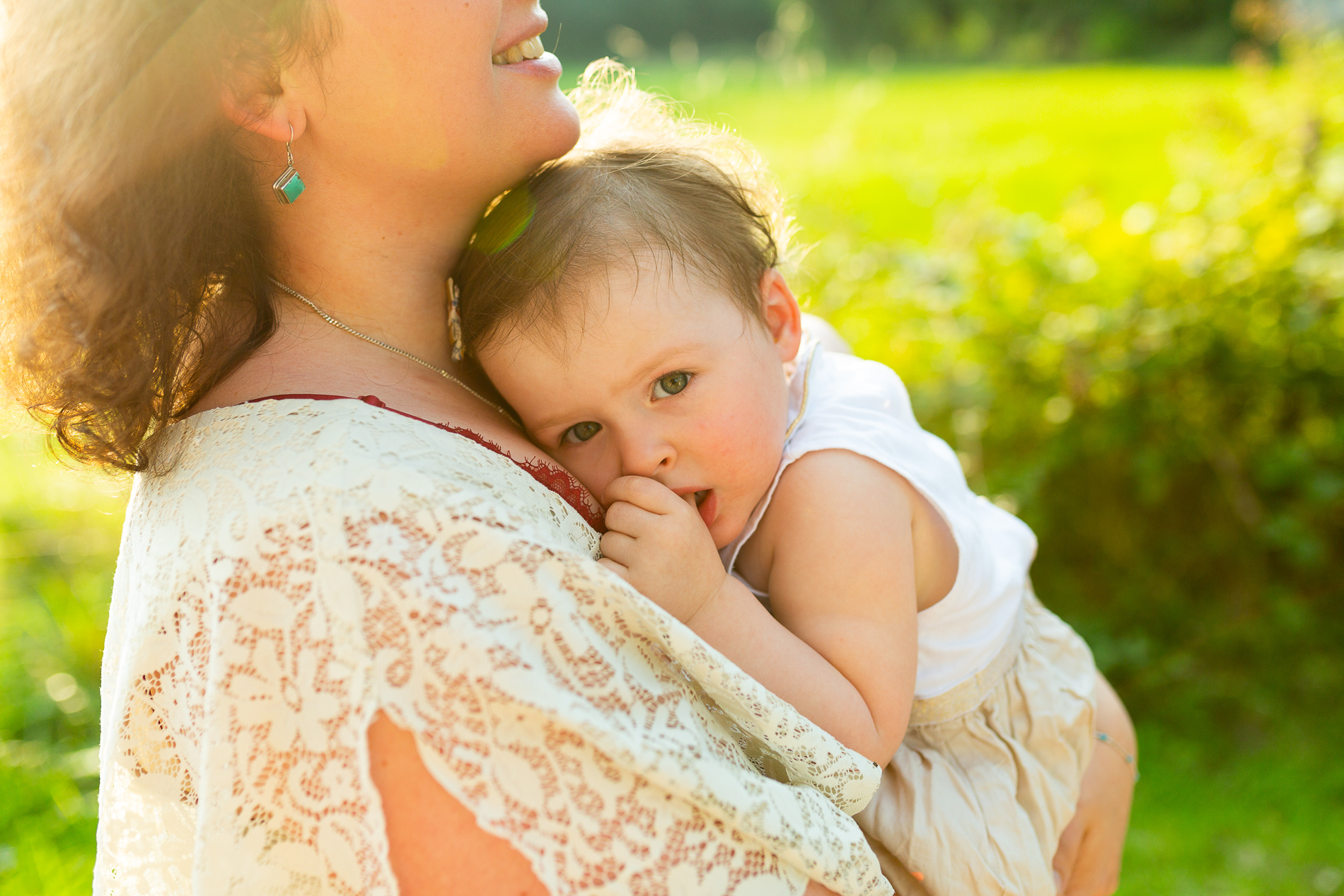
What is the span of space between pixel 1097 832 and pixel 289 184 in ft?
5.41

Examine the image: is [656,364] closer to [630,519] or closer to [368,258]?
[630,519]

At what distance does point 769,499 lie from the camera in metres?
1.50

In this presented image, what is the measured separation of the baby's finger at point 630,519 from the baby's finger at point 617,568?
61 mm

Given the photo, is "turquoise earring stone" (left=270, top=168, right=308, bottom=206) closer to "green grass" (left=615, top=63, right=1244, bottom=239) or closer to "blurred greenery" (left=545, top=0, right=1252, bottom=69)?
"green grass" (left=615, top=63, right=1244, bottom=239)

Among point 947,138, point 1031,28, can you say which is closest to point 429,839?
point 947,138

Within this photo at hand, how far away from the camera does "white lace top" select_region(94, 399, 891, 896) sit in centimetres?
98

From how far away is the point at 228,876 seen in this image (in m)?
1.03

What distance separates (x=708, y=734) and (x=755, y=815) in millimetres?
100

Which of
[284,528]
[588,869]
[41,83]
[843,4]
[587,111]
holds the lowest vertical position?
[843,4]

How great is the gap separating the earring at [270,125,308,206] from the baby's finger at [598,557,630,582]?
681 mm

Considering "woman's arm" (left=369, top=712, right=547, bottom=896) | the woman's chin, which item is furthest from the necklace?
"woman's arm" (left=369, top=712, right=547, bottom=896)

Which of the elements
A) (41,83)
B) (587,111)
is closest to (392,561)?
(41,83)

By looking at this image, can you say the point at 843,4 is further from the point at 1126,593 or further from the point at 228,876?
the point at 228,876

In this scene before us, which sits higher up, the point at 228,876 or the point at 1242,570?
the point at 228,876
